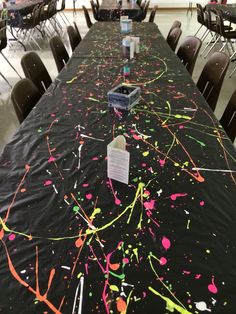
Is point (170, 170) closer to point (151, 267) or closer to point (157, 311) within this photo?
point (151, 267)

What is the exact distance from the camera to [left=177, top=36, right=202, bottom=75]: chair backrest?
253 cm

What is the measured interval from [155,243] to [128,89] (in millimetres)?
1032

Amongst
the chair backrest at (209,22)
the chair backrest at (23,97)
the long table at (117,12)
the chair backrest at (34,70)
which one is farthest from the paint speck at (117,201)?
the long table at (117,12)

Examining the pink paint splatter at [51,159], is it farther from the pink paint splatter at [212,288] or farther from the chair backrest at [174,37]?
the chair backrest at [174,37]

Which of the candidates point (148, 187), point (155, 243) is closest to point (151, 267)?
point (155, 243)

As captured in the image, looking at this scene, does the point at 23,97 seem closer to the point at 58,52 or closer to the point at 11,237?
the point at 11,237

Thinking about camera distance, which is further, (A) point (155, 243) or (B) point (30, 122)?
(B) point (30, 122)

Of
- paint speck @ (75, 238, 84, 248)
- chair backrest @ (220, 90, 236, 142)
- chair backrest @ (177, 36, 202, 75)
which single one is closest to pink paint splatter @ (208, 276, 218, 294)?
paint speck @ (75, 238, 84, 248)

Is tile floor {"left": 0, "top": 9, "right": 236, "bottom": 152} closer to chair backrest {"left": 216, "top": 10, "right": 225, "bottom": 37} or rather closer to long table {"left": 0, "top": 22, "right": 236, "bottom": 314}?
chair backrest {"left": 216, "top": 10, "right": 225, "bottom": 37}

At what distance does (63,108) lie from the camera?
163 cm

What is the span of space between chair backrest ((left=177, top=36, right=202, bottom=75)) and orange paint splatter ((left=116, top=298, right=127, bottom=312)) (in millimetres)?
2217

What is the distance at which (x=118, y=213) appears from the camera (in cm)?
96

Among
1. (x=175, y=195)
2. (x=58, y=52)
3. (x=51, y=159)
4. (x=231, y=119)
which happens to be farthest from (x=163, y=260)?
(x=58, y=52)

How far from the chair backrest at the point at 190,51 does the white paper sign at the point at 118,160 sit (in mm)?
1758
